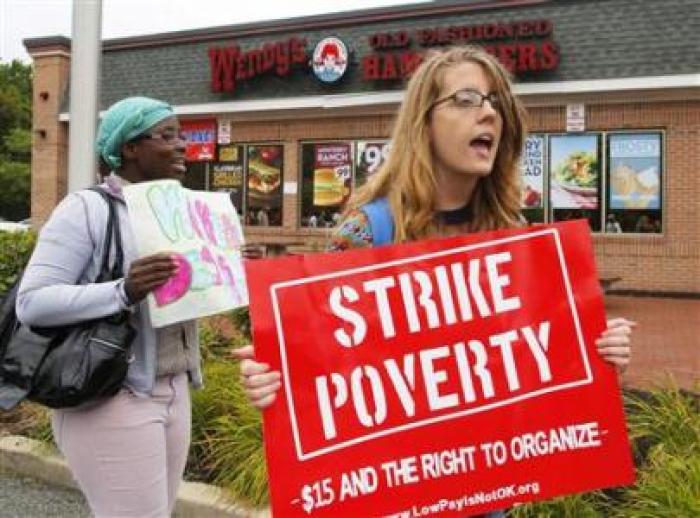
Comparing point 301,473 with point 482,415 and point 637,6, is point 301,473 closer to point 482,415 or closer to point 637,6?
point 482,415

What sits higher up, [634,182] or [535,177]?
[535,177]

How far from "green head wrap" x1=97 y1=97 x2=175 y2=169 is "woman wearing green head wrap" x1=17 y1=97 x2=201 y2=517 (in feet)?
0.06

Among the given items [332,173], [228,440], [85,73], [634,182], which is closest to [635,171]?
[634,182]

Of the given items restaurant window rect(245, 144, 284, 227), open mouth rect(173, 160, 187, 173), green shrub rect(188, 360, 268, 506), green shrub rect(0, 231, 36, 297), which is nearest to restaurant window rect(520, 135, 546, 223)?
restaurant window rect(245, 144, 284, 227)

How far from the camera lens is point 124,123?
2.71 meters

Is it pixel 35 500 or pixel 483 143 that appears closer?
pixel 483 143

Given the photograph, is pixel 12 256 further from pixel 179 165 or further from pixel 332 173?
pixel 332 173

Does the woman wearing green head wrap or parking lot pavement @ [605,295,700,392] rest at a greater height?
the woman wearing green head wrap

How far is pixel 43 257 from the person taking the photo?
2.47 meters

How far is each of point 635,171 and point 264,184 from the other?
8.62m

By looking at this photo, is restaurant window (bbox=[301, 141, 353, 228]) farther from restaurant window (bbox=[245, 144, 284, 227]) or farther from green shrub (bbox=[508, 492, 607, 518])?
green shrub (bbox=[508, 492, 607, 518])

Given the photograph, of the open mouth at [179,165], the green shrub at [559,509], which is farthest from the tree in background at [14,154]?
the open mouth at [179,165]

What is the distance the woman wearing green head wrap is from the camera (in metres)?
2.41

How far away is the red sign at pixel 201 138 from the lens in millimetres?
20672
